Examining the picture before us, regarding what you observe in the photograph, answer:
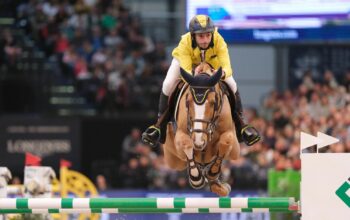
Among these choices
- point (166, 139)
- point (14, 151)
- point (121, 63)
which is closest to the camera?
point (166, 139)

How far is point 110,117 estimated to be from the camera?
20.5 m

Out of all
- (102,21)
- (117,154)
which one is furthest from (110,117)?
(102,21)

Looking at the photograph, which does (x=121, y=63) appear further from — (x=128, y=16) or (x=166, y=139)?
(x=166, y=139)

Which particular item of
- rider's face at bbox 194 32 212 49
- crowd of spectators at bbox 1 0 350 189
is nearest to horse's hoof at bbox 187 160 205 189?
rider's face at bbox 194 32 212 49

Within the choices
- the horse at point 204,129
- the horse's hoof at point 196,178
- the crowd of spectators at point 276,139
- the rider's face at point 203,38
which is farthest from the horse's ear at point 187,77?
the crowd of spectators at point 276,139

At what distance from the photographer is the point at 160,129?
11.0 meters

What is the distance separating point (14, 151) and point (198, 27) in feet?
34.7

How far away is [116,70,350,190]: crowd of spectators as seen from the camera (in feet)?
57.9

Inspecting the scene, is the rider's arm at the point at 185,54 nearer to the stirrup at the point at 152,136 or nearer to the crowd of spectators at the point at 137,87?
the stirrup at the point at 152,136

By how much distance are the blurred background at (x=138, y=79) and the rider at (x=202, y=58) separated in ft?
19.8

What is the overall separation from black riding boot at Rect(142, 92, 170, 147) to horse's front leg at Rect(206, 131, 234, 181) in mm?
727

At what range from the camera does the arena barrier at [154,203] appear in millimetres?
9578

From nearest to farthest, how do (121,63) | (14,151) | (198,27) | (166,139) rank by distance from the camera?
1. (198,27)
2. (166,139)
3. (14,151)
4. (121,63)

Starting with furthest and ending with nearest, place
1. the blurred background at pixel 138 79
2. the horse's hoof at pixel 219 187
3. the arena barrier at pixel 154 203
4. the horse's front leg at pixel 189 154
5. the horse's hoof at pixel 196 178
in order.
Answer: the blurred background at pixel 138 79
the horse's hoof at pixel 219 187
the horse's hoof at pixel 196 178
the horse's front leg at pixel 189 154
the arena barrier at pixel 154 203
